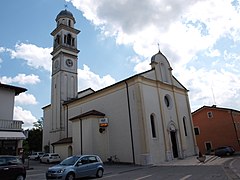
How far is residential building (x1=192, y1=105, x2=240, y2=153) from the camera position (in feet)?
120

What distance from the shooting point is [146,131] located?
69.7 feet

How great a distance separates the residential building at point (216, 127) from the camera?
3647 centimetres

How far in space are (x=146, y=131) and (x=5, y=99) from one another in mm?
13686

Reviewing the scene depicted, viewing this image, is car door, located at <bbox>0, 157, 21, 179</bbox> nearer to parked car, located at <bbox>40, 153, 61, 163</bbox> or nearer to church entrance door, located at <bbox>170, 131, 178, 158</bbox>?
parked car, located at <bbox>40, 153, 61, 163</bbox>

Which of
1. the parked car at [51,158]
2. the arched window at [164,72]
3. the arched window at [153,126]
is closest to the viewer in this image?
the arched window at [153,126]

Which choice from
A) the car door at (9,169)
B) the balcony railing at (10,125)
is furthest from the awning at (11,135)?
the car door at (9,169)

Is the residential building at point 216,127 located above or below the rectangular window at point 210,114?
below

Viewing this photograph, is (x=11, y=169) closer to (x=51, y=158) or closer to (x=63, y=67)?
(x=51, y=158)

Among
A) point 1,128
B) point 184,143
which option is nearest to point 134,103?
point 184,143

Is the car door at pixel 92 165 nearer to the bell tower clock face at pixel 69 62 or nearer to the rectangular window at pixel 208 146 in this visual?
the bell tower clock face at pixel 69 62

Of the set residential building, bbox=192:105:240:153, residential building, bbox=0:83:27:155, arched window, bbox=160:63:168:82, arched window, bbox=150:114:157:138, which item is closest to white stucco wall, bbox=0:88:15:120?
residential building, bbox=0:83:27:155

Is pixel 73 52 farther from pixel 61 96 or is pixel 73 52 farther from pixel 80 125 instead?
pixel 80 125

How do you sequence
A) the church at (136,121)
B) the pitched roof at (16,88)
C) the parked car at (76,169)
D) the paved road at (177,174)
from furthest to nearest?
1. the church at (136,121)
2. the pitched roof at (16,88)
3. the paved road at (177,174)
4. the parked car at (76,169)

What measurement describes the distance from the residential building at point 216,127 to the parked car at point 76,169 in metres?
29.9
